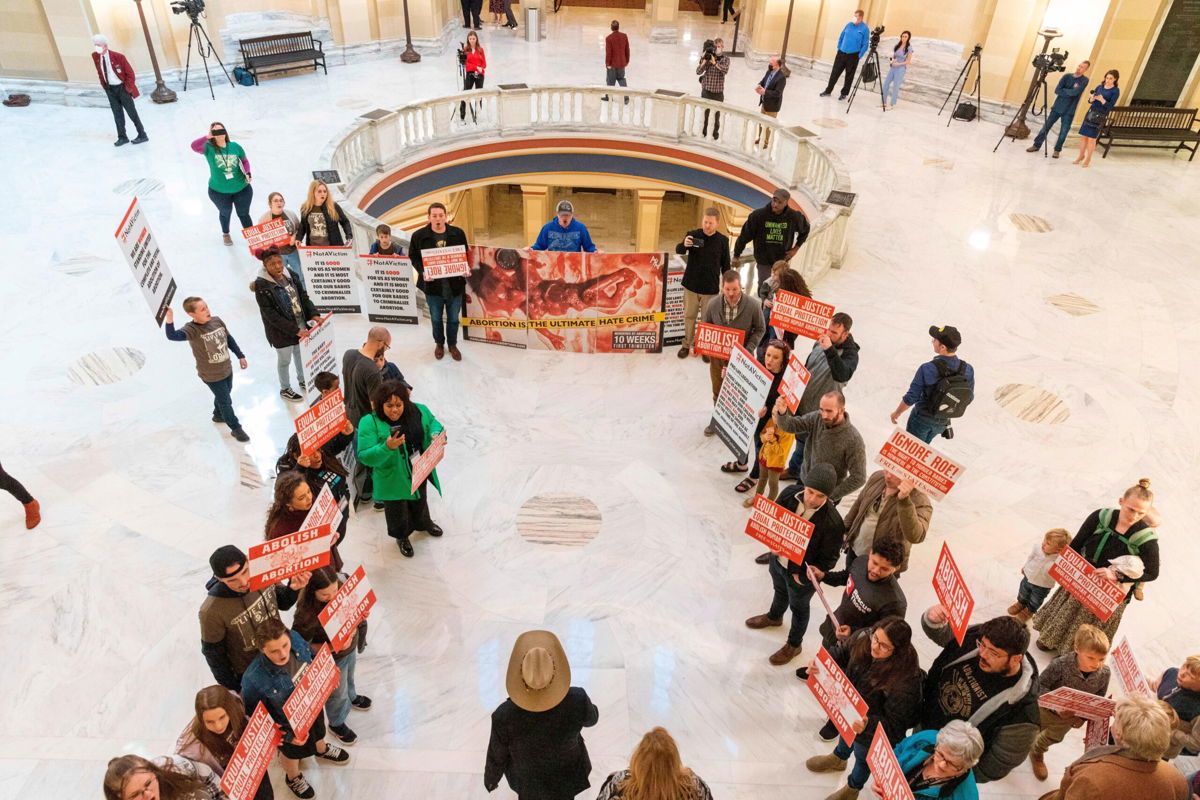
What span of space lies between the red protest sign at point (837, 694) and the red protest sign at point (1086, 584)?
1.81 meters

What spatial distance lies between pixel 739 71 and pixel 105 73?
42.3 ft

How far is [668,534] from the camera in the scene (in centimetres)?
617

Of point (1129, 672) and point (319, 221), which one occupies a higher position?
point (319, 221)

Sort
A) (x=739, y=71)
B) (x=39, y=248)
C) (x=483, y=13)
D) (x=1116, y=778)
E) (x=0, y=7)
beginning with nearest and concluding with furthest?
(x=1116, y=778) → (x=39, y=248) → (x=0, y=7) → (x=739, y=71) → (x=483, y=13)

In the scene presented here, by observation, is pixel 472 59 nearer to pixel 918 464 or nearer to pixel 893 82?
pixel 893 82

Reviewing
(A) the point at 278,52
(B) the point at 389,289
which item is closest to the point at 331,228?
(B) the point at 389,289

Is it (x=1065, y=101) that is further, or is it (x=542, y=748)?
(x=1065, y=101)

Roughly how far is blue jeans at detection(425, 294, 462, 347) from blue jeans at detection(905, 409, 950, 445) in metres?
4.40

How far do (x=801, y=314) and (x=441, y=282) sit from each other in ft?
11.3

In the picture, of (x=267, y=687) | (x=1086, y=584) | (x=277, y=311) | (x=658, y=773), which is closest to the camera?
(x=658, y=773)

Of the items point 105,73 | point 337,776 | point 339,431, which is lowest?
point 337,776

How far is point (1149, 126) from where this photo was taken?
14.5 metres

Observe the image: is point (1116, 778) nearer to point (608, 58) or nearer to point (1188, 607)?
point (1188, 607)

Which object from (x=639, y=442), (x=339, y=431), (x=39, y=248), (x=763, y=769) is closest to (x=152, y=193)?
(x=39, y=248)
